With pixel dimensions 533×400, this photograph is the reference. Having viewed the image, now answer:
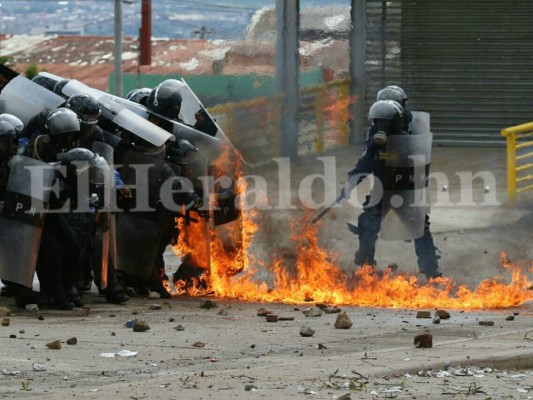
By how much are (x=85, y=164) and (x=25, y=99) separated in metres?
1.69

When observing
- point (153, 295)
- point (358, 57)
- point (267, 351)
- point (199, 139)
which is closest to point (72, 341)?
point (267, 351)

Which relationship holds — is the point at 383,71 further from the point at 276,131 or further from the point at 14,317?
the point at 14,317

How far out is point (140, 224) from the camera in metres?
12.7

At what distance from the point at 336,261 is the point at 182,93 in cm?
190

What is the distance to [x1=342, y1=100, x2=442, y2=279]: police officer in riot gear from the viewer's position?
13.4 m

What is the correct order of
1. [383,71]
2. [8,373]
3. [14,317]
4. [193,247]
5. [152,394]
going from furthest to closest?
[383,71] → [193,247] → [14,317] → [8,373] → [152,394]

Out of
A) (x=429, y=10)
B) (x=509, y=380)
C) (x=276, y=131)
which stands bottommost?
(x=509, y=380)

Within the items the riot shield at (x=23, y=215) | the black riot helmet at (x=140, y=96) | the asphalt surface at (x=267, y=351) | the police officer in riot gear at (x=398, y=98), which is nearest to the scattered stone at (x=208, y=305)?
the asphalt surface at (x=267, y=351)

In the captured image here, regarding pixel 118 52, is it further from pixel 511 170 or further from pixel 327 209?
pixel 327 209

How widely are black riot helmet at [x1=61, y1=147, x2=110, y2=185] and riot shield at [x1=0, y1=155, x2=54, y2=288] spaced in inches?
5.4

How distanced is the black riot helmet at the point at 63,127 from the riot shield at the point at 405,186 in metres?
2.83

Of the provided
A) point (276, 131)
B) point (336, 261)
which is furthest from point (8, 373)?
point (276, 131)

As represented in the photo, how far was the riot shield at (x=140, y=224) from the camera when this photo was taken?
12664mm

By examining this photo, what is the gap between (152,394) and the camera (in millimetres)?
8031
